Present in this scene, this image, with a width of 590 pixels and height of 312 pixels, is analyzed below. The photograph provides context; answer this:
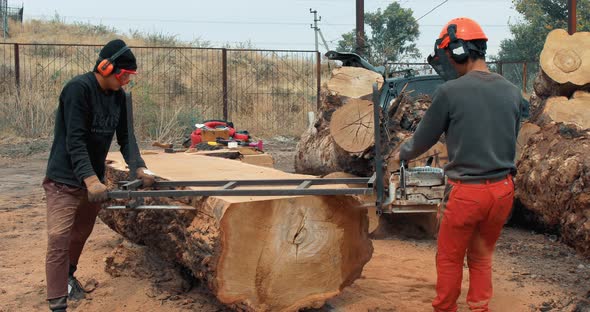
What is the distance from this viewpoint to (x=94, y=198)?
149 inches

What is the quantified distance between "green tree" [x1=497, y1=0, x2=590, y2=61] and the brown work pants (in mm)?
23687

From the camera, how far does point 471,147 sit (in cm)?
341

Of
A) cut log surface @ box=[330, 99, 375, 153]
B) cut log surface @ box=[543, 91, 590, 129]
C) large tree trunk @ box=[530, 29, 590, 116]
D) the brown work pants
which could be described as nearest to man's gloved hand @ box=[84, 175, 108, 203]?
the brown work pants

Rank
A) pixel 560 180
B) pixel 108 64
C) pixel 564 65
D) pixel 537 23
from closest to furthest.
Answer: pixel 108 64
pixel 560 180
pixel 564 65
pixel 537 23

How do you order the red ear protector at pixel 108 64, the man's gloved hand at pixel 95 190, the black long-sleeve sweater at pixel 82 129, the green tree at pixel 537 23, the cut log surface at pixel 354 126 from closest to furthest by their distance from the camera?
the man's gloved hand at pixel 95 190 < the black long-sleeve sweater at pixel 82 129 < the red ear protector at pixel 108 64 < the cut log surface at pixel 354 126 < the green tree at pixel 537 23

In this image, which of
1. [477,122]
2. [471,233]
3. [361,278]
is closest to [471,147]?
[477,122]

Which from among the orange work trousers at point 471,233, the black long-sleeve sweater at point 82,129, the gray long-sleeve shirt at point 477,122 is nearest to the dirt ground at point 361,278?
the orange work trousers at point 471,233

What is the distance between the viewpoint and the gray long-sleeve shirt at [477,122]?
3.38m

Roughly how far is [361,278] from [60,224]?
223 cm

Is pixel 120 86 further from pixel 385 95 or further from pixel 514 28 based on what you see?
pixel 514 28

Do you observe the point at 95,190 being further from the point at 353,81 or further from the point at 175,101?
the point at 175,101

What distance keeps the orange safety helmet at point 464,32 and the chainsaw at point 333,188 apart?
47 cm

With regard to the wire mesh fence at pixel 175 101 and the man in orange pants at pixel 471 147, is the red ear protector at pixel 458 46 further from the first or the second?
the wire mesh fence at pixel 175 101

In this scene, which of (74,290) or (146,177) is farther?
(74,290)
